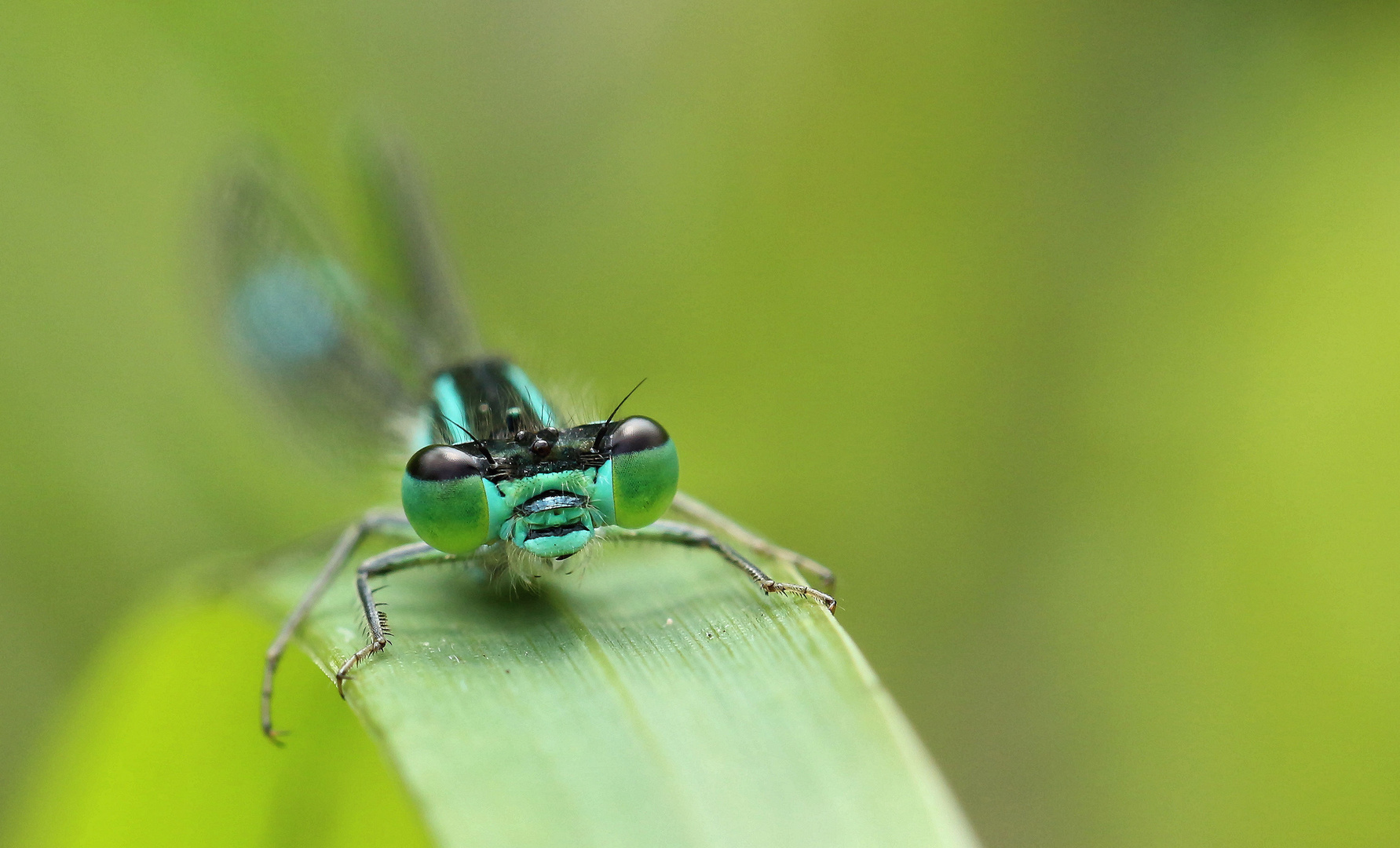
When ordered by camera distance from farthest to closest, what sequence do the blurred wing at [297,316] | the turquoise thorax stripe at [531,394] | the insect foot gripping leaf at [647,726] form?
the blurred wing at [297,316] < the turquoise thorax stripe at [531,394] < the insect foot gripping leaf at [647,726]

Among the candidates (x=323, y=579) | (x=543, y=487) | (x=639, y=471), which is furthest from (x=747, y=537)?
(x=323, y=579)

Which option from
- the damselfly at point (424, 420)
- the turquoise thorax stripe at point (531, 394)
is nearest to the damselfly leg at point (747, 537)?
the damselfly at point (424, 420)

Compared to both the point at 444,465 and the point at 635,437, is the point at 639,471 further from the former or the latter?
the point at 444,465

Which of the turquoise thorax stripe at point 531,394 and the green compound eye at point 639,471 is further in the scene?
the turquoise thorax stripe at point 531,394

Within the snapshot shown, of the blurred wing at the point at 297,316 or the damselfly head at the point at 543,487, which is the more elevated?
the blurred wing at the point at 297,316

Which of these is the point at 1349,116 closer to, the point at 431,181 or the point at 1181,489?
the point at 1181,489

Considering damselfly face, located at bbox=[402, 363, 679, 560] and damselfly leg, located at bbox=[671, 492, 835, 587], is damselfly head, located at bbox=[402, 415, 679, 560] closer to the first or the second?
damselfly face, located at bbox=[402, 363, 679, 560]

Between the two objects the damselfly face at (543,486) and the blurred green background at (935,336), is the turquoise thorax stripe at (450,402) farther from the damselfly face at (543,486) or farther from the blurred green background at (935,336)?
the blurred green background at (935,336)
